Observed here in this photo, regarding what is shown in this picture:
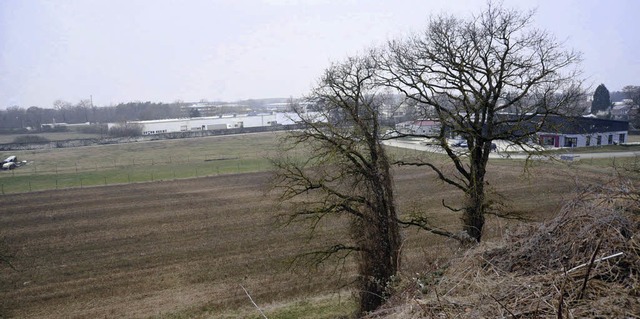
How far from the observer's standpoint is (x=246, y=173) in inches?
1613

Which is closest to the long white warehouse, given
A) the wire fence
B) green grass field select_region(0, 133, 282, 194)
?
green grass field select_region(0, 133, 282, 194)

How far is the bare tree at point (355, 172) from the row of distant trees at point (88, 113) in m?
107

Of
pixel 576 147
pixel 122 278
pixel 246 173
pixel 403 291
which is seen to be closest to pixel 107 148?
pixel 246 173

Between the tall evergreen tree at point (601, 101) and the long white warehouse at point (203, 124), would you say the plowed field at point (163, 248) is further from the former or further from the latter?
the tall evergreen tree at point (601, 101)

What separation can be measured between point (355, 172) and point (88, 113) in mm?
136633

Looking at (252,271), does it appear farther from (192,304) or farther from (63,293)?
(63,293)

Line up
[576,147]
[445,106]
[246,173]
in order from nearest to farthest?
[445,106] → [246,173] → [576,147]

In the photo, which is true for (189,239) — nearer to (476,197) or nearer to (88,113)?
(476,197)

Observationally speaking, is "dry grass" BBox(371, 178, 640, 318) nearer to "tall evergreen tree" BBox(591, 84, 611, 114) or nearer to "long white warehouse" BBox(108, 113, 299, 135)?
"long white warehouse" BBox(108, 113, 299, 135)

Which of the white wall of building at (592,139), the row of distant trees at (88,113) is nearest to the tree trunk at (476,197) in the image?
the white wall of building at (592,139)

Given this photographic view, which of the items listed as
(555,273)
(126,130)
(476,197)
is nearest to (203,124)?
(126,130)

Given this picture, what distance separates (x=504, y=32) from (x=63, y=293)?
16.5 m

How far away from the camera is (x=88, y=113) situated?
5202 inches

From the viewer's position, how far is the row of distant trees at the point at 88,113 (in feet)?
374
